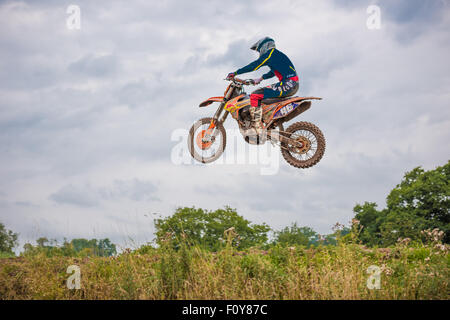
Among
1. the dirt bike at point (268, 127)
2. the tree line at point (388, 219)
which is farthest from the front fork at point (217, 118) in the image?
the tree line at point (388, 219)

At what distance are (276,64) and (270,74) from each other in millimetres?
731

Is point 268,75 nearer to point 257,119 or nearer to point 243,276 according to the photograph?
point 257,119

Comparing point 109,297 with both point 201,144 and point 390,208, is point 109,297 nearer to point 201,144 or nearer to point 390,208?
point 201,144

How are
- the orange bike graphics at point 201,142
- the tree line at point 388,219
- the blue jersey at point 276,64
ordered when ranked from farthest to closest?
the tree line at point 388,219 < the orange bike graphics at point 201,142 < the blue jersey at point 276,64

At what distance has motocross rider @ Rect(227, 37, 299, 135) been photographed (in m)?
8.82

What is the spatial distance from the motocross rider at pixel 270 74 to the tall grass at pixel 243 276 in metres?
3.11

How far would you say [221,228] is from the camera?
27500mm

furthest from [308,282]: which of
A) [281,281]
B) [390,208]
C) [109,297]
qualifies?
[390,208]

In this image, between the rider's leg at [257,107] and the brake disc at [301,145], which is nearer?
the brake disc at [301,145]

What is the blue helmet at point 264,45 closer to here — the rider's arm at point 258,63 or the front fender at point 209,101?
the rider's arm at point 258,63

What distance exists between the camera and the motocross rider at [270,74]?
8820mm

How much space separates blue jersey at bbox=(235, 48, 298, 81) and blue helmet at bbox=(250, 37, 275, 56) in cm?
9

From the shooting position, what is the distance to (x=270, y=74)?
9.62 m
